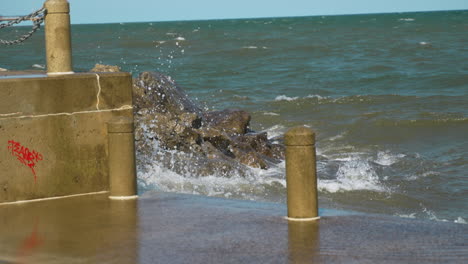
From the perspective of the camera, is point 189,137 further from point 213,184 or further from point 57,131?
point 57,131

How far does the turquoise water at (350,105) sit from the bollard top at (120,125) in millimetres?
2100

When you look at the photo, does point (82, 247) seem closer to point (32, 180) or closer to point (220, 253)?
point (220, 253)

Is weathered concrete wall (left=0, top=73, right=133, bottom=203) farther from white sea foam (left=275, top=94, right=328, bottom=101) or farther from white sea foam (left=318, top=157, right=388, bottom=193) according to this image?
white sea foam (left=275, top=94, right=328, bottom=101)

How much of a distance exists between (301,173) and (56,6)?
10.3ft

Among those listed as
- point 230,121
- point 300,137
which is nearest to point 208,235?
point 300,137

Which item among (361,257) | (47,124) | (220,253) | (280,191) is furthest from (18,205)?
(280,191)

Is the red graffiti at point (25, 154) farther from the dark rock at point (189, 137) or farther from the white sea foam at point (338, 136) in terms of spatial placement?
the white sea foam at point (338, 136)

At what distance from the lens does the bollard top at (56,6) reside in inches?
346

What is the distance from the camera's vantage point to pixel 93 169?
8906mm

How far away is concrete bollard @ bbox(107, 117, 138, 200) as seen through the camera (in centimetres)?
856

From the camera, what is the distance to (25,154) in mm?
8531

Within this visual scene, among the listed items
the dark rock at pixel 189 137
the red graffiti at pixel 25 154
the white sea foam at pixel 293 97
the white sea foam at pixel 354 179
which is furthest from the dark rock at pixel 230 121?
the white sea foam at pixel 293 97

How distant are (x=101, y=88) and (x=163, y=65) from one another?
139ft

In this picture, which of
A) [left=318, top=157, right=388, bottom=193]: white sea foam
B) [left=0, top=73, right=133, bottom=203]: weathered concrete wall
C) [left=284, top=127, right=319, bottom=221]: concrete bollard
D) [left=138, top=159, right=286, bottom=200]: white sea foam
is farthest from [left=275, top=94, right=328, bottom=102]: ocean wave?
[left=284, top=127, right=319, bottom=221]: concrete bollard
